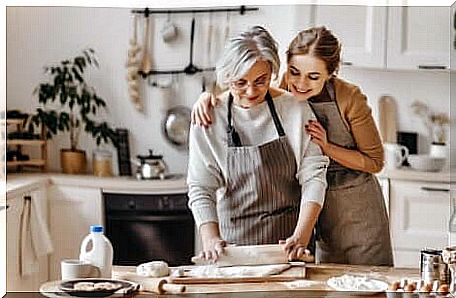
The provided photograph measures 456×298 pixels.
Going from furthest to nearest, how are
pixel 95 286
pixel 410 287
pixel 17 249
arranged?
pixel 17 249 → pixel 410 287 → pixel 95 286

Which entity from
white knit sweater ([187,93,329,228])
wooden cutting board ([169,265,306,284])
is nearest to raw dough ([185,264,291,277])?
wooden cutting board ([169,265,306,284])

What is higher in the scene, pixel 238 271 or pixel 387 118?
pixel 387 118

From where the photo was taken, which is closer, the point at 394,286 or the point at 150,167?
the point at 394,286

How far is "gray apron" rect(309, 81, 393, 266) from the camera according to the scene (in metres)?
2.79

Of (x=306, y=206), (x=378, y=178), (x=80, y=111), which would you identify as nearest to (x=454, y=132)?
(x=378, y=178)

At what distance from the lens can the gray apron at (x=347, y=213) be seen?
110 inches

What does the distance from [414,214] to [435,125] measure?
Answer: 9.7 inches

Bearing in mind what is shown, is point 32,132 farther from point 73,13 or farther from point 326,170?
point 326,170

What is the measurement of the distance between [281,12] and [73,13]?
56 cm

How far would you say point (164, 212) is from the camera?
284cm

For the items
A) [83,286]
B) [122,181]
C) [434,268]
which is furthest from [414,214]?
[83,286]

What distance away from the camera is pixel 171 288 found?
8.75 feet

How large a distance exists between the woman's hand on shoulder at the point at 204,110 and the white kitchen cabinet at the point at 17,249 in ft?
1.50

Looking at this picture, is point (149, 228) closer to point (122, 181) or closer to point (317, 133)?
point (122, 181)
